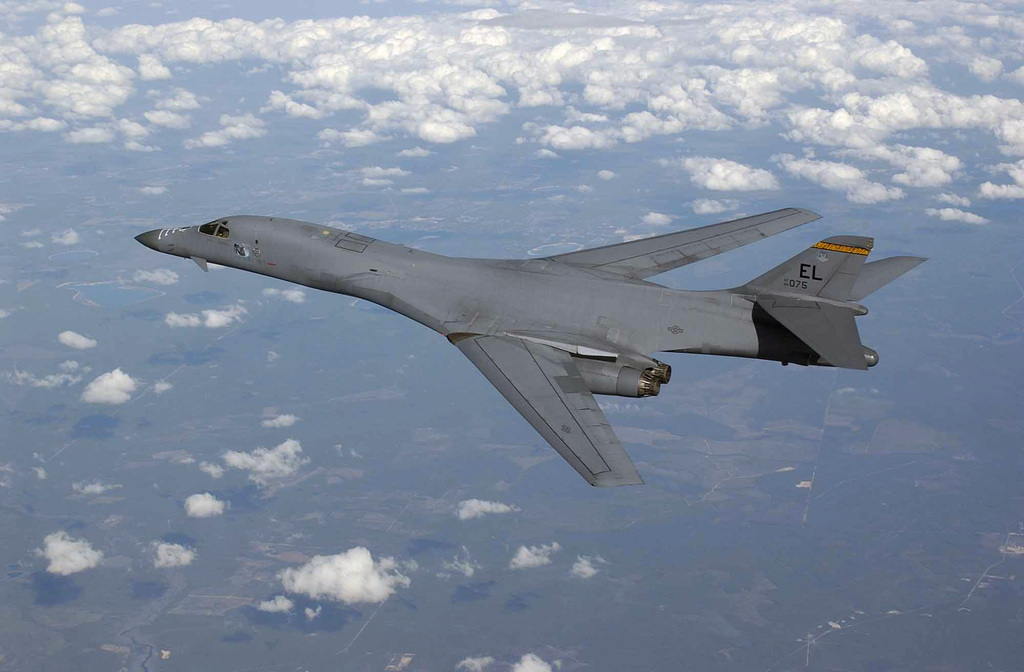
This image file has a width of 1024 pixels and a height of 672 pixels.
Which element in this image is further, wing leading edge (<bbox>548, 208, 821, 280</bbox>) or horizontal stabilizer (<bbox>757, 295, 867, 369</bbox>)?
wing leading edge (<bbox>548, 208, 821, 280</bbox>)

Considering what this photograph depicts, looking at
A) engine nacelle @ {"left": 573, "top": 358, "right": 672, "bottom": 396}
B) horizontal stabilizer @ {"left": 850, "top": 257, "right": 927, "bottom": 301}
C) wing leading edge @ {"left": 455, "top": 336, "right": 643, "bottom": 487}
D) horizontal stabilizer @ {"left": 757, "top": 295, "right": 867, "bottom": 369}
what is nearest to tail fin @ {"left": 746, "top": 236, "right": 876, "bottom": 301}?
horizontal stabilizer @ {"left": 757, "top": 295, "right": 867, "bottom": 369}

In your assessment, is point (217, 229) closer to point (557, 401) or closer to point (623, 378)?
point (557, 401)

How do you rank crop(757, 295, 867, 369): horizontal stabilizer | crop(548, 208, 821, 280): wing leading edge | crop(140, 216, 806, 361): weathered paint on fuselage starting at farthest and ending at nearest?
crop(548, 208, 821, 280): wing leading edge
crop(140, 216, 806, 361): weathered paint on fuselage
crop(757, 295, 867, 369): horizontal stabilizer

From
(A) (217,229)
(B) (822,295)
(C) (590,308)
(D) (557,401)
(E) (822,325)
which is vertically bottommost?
(D) (557,401)

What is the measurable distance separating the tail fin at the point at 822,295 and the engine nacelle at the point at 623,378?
4.23 m

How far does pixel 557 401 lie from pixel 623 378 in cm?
242

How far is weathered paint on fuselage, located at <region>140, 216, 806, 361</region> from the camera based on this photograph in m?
28.9

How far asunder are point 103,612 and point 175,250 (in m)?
186

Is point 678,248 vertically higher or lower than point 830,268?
lower

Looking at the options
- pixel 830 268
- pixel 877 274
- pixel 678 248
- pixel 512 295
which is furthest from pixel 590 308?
pixel 877 274

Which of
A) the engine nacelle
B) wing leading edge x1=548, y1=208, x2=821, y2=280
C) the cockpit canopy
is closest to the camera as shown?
the engine nacelle

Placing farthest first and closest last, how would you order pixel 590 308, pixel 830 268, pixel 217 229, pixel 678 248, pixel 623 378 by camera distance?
1. pixel 217 229
2. pixel 678 248
3. pixel 590 308
4. pixel 830 268
5. pixel 623 378

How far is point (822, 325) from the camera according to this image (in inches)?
1058

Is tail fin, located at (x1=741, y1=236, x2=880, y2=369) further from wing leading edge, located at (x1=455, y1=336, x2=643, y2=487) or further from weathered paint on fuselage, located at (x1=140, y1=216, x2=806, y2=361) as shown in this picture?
wing leading edge, located at (x1=455, y1=336, x2=643, y2=487)
